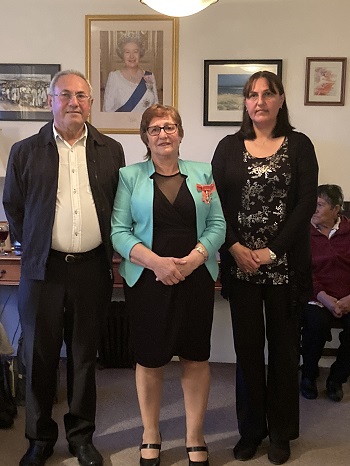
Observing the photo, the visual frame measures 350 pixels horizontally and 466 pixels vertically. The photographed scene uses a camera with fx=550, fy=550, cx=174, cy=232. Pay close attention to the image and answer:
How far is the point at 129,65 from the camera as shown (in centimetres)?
340

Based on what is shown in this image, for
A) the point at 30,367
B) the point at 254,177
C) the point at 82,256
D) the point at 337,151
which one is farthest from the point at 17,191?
the point at 337,151

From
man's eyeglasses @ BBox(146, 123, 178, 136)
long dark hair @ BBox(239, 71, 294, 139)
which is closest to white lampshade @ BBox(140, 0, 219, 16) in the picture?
long dark hair @ BBox(239, 71, 294, 139)

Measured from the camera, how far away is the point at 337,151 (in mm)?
3410

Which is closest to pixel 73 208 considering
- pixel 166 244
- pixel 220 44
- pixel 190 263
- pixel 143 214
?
pixel 143 214

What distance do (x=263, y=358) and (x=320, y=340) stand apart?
90 cm

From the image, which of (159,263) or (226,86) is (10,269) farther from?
(226,86)

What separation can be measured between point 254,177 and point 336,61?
1.55m

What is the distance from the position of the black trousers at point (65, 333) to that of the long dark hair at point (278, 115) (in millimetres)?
779

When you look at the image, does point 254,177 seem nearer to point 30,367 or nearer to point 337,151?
point 30,367

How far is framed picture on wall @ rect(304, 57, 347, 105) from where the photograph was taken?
3.32 metres

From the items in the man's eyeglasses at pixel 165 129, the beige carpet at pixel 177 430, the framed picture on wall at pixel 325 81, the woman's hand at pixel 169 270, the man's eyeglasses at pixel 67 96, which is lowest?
the beige carpet at pixel 177 430

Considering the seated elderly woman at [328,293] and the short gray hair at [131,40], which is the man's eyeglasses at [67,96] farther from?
the seated elderly woman at [328,293]

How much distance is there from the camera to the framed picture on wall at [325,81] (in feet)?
10.9

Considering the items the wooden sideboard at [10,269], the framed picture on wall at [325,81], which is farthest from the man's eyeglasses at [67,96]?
the framed picture on wall at [325,81]
